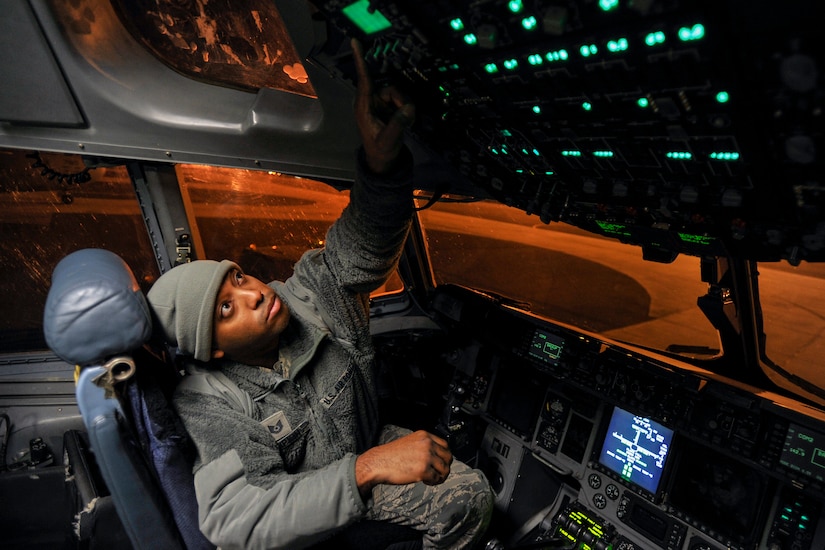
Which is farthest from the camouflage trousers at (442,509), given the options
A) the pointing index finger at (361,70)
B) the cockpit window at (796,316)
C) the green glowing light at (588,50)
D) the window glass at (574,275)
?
the cockpit window at (796,316)

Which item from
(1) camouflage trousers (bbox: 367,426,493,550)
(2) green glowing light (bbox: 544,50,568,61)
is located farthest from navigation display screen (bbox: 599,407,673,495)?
(2) green glowing light (bbox: 544,50,568,61)

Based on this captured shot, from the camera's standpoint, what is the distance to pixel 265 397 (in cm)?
167

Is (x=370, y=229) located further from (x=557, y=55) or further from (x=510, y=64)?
(x=557, y=55)

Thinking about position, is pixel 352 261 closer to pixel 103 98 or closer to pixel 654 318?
pixel 103 98

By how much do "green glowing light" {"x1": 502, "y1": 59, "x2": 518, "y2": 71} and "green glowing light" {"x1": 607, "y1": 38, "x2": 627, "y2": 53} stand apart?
0.22 meters

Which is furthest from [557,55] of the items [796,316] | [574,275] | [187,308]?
[574,275]

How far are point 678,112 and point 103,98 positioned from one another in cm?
185

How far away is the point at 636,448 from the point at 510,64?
1642 mm

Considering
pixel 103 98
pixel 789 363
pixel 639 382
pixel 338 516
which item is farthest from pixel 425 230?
pixel 789 363

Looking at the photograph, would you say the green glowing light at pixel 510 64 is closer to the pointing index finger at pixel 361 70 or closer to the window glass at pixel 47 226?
the pointing index finger at pixel 361 70

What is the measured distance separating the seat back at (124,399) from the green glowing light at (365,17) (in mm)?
867

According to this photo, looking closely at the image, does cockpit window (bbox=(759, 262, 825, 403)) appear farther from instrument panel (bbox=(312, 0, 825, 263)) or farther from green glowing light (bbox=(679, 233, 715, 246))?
instrument panel (bbox=(312, 0, 825, 263))

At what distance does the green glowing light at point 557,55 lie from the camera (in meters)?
0.97

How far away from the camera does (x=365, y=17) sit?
1.15m
